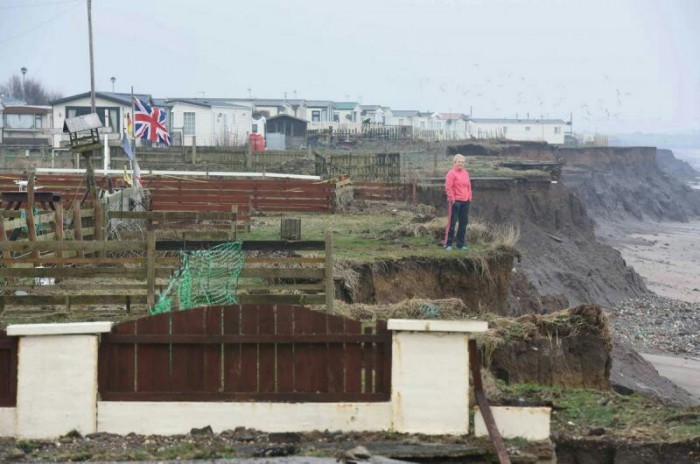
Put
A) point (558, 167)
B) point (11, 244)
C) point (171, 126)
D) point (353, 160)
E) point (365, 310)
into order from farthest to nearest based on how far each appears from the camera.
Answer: point (171, 126)
point (558, 167)
point (353, 160)
point (365, 310)
point (11, 244)

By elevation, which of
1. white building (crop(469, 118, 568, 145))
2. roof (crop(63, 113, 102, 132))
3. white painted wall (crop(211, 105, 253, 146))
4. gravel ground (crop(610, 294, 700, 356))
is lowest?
gravel ground (crop(610, 294, 700, 356))

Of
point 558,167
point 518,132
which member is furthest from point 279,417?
point 518,132

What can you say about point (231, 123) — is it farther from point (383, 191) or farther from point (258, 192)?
point (258, 192)

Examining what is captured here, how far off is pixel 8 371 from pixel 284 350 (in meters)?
2.34

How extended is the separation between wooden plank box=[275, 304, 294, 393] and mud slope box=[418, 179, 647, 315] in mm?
21060

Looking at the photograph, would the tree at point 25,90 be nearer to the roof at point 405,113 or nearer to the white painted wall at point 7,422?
the roof at point 405,113

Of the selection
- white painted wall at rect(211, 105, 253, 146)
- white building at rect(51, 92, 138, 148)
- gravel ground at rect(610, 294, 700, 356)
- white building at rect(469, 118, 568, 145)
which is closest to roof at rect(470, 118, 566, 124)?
white building at rect(469, 118, 568, 145)

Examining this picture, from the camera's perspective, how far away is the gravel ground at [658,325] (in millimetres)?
29953

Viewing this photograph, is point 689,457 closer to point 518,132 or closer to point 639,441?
point 639,441

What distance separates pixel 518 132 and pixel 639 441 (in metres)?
125

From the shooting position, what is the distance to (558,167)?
59469mm

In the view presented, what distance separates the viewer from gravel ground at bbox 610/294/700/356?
2995 cm

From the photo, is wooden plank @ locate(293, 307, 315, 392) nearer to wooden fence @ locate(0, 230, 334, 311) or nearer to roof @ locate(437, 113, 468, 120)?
wooden fence @ locate(0, 230, 334, 311)

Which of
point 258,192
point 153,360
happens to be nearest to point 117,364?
point 153,360
